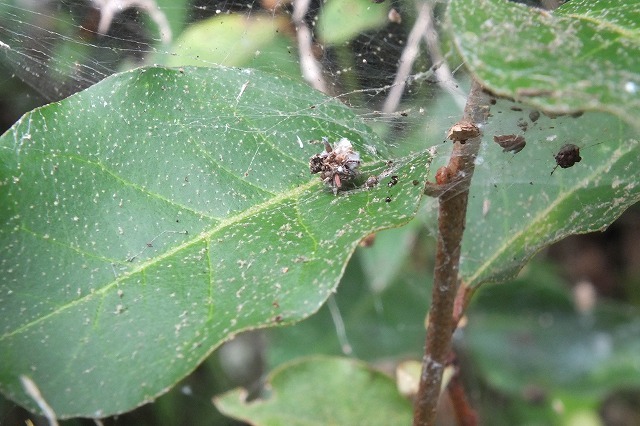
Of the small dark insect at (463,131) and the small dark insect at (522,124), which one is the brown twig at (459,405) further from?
the small dark insect at (463,131)

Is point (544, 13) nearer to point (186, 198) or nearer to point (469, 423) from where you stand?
point (186, 198)

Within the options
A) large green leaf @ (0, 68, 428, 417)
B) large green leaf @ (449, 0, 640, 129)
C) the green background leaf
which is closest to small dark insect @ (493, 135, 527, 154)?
large green leaf @ (0, 68, 428, 417)

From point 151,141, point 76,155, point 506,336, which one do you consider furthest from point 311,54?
point 506,336

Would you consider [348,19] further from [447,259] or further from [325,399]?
[325,399]

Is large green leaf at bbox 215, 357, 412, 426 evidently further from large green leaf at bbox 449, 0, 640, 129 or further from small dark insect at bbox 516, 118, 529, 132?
large green leaf at bbox 449, 0, 640, 129

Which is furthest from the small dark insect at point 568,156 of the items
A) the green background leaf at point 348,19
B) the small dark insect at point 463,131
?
the green background leaf at point 348,19
